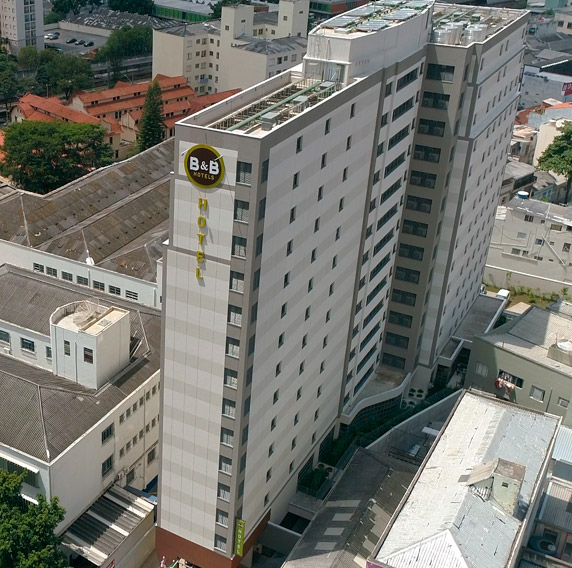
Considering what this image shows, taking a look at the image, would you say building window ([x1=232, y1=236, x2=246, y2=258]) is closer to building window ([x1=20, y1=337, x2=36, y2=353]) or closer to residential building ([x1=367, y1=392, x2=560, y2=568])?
residential building ([x1=367, y1=392, x2=560, y2=568])

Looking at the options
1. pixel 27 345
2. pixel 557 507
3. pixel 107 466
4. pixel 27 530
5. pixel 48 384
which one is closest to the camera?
pixel 27 530

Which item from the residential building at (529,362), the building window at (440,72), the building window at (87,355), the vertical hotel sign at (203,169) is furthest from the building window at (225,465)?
the building window at (440,72)

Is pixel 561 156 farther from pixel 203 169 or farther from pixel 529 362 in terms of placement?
pixel 203 169

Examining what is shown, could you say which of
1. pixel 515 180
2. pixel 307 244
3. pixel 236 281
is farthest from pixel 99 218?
pixel 515 180

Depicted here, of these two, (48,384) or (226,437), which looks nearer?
(226,437)

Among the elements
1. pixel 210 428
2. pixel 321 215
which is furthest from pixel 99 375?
pixel 321 215

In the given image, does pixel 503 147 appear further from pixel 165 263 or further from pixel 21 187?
pixel 21 187
